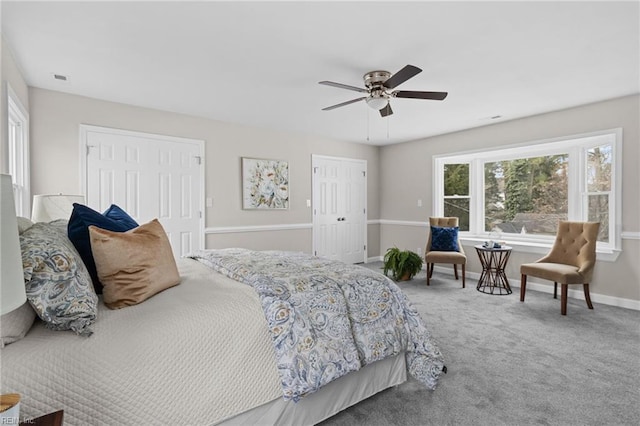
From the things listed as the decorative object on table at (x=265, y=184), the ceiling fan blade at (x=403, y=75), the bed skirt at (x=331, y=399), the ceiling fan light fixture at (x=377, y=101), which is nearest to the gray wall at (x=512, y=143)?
the decorative object on table at (x=265, y=184)

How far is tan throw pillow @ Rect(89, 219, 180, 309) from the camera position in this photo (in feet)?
4.87

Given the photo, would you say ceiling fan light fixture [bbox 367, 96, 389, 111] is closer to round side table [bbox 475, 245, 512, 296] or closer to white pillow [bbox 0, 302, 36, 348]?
round side table [bbox 475, 245, 512, 296]

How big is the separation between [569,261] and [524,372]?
7.14 ft

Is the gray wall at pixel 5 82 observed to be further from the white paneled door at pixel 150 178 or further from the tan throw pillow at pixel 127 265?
the tan throw pillow at pixel 127 265

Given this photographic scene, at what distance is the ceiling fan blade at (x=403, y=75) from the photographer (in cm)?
226

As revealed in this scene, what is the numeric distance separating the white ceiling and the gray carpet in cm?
236

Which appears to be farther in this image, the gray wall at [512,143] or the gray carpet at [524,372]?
the gray wall at [512,143]

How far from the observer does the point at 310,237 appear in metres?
5.62

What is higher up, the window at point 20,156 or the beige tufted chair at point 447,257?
the window at point 20,156

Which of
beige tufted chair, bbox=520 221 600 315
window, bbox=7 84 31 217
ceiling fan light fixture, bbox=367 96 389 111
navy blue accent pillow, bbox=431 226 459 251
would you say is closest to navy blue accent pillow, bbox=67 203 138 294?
window, bbox=7 84 31 217

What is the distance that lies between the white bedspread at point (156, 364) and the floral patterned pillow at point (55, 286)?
0.18ft

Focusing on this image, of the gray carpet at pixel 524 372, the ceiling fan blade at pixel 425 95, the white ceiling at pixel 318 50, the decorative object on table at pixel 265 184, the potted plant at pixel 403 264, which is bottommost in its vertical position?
the gray carpet at pixel 524 372

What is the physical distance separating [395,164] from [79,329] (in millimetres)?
5790

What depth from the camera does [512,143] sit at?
4.58 m
